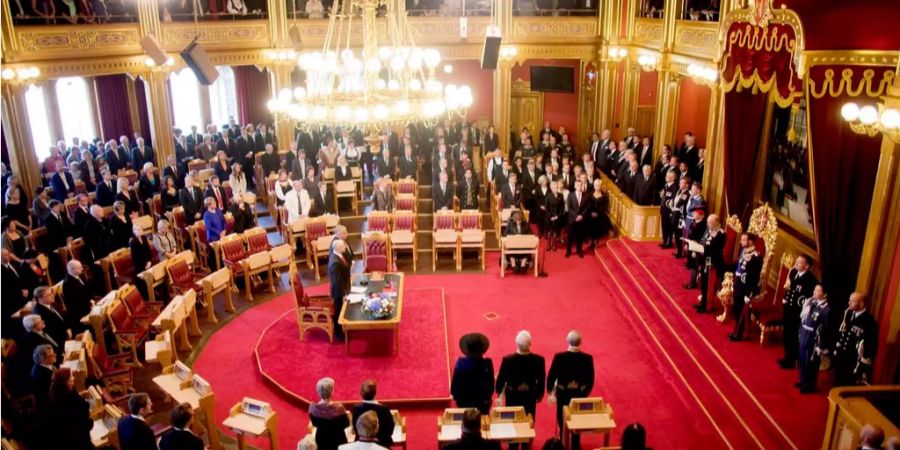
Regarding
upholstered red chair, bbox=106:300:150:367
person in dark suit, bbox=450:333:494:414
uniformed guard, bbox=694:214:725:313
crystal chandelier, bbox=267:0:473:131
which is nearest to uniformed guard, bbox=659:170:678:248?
uniformed guard, bbox=694:214:725:313

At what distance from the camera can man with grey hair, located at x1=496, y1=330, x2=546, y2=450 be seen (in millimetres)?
6402

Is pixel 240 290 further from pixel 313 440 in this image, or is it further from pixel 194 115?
pixel 194 115

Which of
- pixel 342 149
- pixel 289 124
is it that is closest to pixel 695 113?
pixel 342 149

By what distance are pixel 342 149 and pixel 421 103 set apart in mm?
7685

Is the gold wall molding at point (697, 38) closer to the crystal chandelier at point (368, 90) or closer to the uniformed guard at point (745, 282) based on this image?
the uniformed guard at point (745, 282)

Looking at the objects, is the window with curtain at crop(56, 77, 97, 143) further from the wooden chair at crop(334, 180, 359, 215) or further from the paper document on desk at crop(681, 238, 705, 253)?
the paper document on desk at crop(681, 238, 705, 253)

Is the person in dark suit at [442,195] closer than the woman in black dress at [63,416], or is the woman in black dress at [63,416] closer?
the woman in black dress at [63,416]

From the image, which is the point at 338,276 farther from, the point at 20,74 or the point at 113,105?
the point at 113,105

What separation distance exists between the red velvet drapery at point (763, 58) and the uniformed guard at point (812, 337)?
2.36m

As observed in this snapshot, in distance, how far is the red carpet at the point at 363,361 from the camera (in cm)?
801

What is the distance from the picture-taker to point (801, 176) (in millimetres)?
9297

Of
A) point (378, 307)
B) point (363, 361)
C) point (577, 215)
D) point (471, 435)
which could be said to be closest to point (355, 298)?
point (378, 307)

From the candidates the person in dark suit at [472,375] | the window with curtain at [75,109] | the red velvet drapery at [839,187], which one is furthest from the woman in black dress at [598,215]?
the window with curtain at [75,109]

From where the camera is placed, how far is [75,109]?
16469mm
